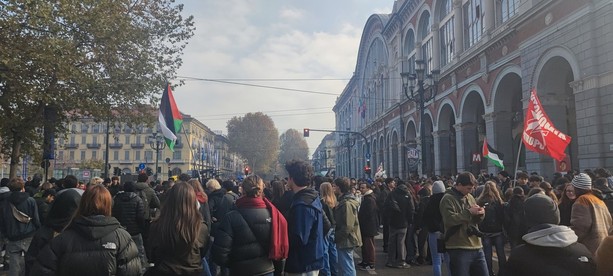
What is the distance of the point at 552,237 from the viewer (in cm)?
276

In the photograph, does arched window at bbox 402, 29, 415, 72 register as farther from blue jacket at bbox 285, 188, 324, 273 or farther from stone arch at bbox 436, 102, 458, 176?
blue jacket at bbox 285, 188, 324, 273

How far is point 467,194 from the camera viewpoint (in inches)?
228

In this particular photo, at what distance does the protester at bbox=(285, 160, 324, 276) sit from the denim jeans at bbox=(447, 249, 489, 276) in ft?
6.17

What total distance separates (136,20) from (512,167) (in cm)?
1877

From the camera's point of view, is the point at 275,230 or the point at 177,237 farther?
the point at 275,230

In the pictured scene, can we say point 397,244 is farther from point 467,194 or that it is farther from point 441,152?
point 441,152

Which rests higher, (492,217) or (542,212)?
(542,212)

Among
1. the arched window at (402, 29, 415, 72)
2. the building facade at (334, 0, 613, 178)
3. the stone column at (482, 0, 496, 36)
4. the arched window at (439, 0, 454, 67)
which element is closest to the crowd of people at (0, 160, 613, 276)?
the building facade at (334, 0, 613, 178)

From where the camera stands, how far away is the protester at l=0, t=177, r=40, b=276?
7.56m

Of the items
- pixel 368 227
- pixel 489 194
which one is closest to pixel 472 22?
pixel 368 227

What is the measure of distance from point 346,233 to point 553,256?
4618mm

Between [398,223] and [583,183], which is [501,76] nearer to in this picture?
[398,223]

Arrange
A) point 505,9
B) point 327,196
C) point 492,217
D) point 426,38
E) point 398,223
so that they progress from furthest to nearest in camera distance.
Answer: point 426,38 → point 505,9 → point 398,223 → point 327,196 → point 492,217

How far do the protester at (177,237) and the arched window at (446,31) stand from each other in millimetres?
26505
